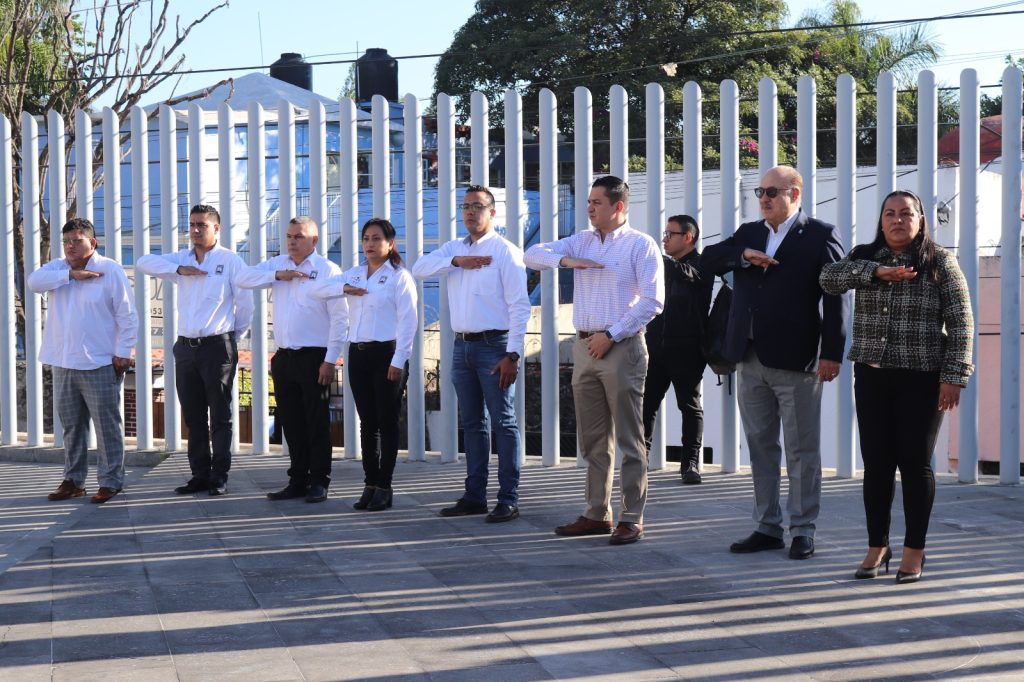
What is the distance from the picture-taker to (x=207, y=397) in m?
7.59

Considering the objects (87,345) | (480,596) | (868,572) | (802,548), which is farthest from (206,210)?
(868,572)

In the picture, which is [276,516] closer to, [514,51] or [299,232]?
[299,232]

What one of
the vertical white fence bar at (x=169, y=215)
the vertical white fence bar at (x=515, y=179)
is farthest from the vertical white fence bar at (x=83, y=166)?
the vertical white fence bar at (x=515, y=179)

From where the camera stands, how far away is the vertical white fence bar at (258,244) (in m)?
8.75

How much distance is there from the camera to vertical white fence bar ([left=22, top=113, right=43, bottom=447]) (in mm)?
9156

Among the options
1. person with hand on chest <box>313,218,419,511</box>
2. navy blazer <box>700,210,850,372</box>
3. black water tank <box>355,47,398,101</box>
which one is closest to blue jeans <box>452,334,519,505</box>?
person with hand on chest <box>313,218,419,511</box>

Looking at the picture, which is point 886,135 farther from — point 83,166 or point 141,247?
point 83,166

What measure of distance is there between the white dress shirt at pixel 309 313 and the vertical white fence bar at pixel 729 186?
2.46m

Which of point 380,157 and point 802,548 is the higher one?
point 380,157

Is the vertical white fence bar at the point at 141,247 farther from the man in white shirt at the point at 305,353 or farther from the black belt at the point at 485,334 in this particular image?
the black belt at the point at 485,334

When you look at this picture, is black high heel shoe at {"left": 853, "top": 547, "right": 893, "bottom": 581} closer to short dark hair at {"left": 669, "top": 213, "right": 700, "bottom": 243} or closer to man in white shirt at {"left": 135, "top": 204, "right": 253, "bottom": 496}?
short dark hair at {"left": 669, "top": 213, "right": 700, "bottom": 243}

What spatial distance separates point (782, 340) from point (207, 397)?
12.3 feet

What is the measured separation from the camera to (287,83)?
32219mm

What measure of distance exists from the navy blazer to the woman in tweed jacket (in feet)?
0.91
